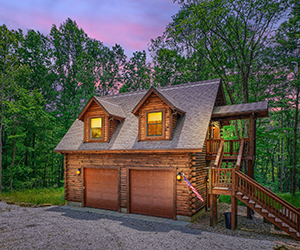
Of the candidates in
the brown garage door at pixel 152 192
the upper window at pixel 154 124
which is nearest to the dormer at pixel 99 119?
the upper window at pixel 154 124

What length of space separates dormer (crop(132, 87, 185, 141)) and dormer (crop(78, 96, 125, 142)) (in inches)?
82.9

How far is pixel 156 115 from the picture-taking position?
1239 cm

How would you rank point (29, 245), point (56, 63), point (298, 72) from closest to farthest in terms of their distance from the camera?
point (29, 245) < point (298, 72) < point (56, 63)

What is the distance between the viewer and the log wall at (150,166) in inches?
419

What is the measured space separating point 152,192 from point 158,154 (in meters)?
2.27

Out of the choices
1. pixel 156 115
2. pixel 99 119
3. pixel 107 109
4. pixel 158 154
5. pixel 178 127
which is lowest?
pixel 158 154

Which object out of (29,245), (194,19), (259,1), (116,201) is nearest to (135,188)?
(116,201)

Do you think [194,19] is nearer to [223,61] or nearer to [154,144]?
[223,61]

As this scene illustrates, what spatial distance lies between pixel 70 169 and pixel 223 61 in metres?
16.6

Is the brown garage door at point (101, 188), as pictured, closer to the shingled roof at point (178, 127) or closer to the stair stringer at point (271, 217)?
the shingled roof at point (178, 127)

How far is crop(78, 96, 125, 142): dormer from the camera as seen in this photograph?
537 inches

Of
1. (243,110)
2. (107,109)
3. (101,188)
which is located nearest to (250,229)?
(243,110)

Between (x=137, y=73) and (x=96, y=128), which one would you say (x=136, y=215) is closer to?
(x=96, y=128)

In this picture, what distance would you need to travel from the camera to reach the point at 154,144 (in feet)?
38.3
